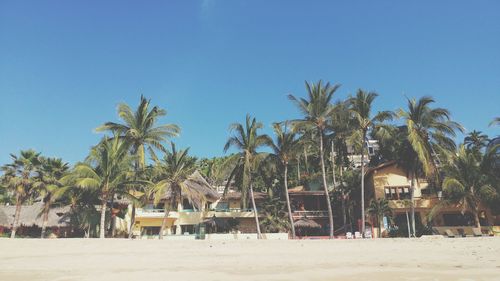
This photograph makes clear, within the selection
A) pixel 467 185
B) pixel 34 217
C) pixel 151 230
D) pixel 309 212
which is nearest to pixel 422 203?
pixel 467 185

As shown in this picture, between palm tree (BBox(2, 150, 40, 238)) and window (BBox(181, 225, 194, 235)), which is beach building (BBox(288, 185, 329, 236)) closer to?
window (BBox(181, 225, 194, 235))

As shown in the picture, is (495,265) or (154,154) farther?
(154,154)

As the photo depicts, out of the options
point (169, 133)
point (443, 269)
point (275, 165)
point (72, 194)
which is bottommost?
point (443, 269)

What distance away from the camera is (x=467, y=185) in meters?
27.6

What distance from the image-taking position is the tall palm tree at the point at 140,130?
26891 mm

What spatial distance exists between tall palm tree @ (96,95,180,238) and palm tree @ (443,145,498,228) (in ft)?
66.9

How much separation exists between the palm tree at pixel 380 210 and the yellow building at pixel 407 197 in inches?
40.3

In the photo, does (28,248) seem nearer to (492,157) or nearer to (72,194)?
(72,194)

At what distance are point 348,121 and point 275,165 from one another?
6560 mm

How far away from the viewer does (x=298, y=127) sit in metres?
27.7

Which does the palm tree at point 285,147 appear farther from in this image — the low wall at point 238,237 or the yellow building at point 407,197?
the yellow building at point 407,197

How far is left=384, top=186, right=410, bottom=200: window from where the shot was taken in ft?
110

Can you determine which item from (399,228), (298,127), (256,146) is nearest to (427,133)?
(399,228)

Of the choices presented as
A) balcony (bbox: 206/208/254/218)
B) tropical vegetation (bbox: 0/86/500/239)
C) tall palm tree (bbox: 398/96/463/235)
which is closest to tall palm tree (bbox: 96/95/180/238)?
tropical vegetation (bbox: 0/86/500/239)
